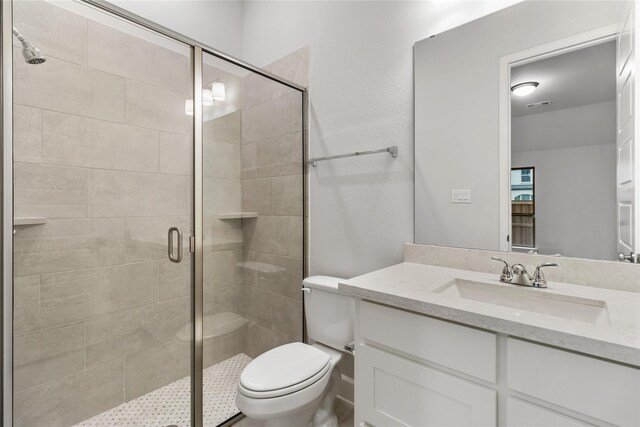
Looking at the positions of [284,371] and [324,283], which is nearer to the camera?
[284,371]

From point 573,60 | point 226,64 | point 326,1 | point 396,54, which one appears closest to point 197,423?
point 226,64

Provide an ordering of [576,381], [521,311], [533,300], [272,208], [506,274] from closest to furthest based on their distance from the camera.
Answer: [576,381] → [521,311] → [533,300] → [506,274] → [272,208]

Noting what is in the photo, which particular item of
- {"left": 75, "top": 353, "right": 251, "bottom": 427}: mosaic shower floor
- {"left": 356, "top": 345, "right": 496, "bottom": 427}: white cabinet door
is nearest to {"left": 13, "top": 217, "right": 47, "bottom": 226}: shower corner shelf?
{"left": 75, "top": 353, "right": 251, "bottom": 427}: mosaic shower floor

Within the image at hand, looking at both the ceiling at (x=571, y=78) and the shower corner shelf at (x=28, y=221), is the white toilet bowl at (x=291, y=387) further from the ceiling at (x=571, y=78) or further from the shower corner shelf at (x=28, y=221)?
the ceiling at (x=571, y=78)

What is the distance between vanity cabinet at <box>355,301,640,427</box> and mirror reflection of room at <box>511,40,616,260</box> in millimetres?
606

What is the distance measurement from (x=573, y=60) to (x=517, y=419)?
1.23 m

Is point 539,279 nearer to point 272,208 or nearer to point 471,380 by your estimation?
point 471,380

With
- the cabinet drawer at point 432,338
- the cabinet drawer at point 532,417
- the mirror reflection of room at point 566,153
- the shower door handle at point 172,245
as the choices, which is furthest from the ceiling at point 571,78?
the shower door handle at point 172,245

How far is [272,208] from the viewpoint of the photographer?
189 cm

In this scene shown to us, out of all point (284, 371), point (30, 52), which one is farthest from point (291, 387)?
point (30, 52)

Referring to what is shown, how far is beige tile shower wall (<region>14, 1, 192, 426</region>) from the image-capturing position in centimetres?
123

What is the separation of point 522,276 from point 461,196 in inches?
16.8

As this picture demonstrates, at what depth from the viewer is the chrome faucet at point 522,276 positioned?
108cm

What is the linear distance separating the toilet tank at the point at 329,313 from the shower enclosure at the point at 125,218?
1.23 ft
